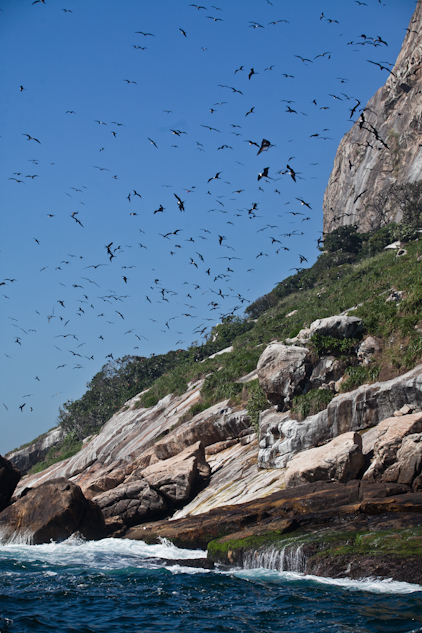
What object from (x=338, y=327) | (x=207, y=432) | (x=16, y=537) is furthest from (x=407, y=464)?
(x=16, y=537)

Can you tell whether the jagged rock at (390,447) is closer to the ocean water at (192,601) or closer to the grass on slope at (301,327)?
the ocean water at (192,601)

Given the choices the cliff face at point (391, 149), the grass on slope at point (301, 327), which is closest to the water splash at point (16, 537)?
the grass on slope at point (301, 327)

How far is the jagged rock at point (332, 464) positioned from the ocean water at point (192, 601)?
5003mm

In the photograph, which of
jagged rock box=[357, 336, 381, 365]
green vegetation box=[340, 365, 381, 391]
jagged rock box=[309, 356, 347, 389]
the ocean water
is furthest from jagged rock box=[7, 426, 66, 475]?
the ocean water

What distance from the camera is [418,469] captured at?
16109 mm

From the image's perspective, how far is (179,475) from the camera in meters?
25.5

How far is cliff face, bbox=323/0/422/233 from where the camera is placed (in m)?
83.8

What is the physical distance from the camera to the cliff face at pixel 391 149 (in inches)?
3300

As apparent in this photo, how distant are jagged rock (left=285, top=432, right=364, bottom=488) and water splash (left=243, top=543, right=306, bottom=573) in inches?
182

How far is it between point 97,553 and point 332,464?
36.6ft

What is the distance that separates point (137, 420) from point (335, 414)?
1196 inches

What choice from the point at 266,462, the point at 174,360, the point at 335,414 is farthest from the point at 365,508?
the point at 174,360

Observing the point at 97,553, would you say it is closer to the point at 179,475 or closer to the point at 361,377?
the point at 179,475

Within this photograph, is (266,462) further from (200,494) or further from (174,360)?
(174,360)
